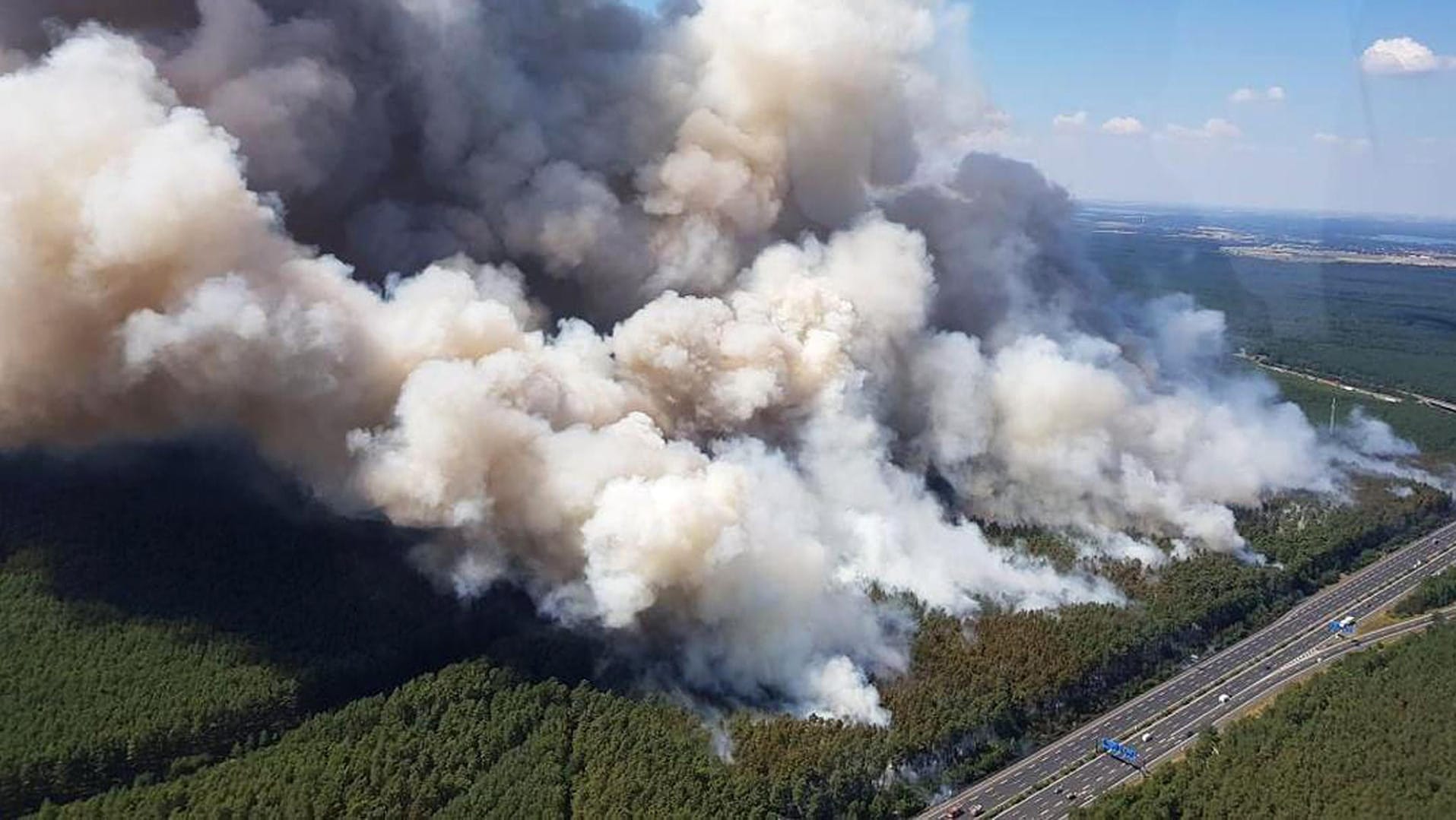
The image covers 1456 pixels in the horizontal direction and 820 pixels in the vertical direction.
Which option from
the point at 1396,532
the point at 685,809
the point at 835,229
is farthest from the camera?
the point at 1396,532

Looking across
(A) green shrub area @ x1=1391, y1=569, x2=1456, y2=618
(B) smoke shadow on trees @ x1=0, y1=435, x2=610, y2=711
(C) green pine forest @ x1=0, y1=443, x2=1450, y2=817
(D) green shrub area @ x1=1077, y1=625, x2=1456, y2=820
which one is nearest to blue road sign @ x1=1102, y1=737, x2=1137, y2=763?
(C) green pine forest @ x1=0, y1=443, x2=1450, y2=817

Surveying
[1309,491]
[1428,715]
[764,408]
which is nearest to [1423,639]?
[1428,715]

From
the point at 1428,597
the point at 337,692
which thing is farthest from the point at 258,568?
the point at 1428,597

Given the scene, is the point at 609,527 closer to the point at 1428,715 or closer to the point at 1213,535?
the point at 1428,715

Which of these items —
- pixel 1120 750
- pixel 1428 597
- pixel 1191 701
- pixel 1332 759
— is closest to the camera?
pixel 1332 759

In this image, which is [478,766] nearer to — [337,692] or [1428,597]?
[337,692]

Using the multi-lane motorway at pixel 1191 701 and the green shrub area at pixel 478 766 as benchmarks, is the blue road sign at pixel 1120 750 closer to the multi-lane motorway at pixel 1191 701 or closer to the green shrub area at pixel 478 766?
the multi-lane motorway at pixel 1191 701
